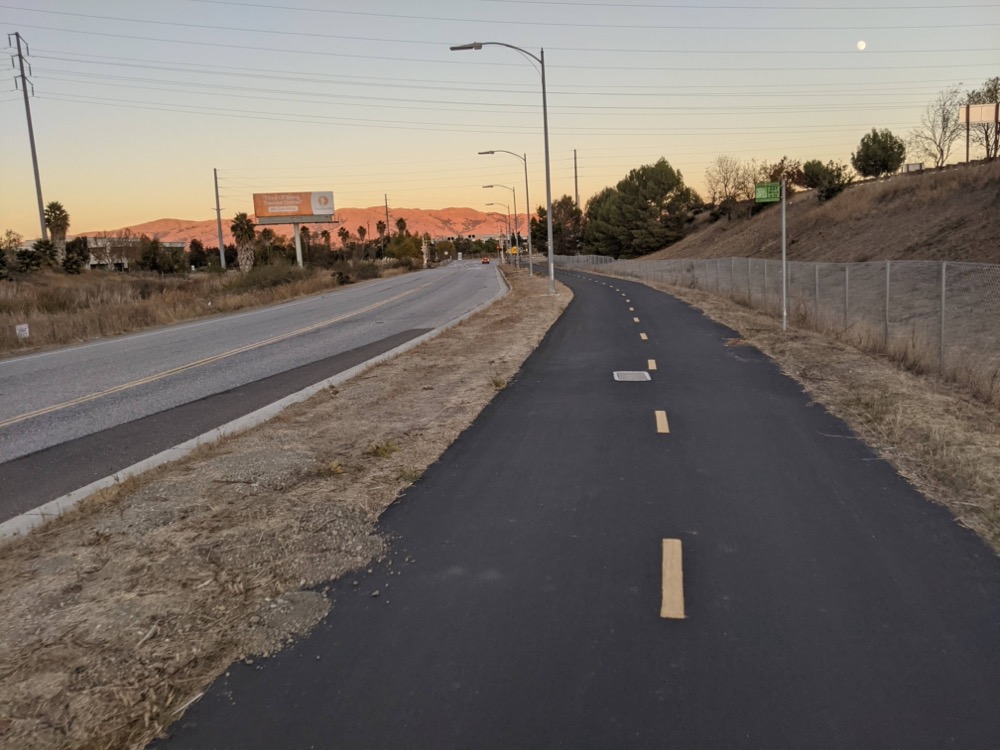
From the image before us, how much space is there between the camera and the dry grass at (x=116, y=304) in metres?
22.8

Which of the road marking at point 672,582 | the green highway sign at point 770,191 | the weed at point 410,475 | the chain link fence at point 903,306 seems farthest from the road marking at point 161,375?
the chain link fence at point 903,306

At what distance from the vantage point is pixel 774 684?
12.1 feet

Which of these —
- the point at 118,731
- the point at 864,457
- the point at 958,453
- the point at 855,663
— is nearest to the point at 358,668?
the point at 118,731

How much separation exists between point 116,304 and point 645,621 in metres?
30.6

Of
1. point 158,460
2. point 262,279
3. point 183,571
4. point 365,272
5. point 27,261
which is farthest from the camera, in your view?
point 365,272

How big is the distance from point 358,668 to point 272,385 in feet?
32.1

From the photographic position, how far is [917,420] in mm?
9023

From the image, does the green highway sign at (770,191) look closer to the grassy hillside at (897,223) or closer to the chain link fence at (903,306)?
the chain link fence at (903,306)

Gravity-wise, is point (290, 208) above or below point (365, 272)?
above

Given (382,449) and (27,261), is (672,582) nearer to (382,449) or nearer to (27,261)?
(382,449)

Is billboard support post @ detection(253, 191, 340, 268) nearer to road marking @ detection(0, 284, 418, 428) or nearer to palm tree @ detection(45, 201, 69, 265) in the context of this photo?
palm tree @ detection(45, 201, 69, 265)

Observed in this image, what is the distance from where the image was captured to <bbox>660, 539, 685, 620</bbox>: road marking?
4.47m

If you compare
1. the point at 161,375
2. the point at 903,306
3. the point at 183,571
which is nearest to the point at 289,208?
the point at 903,306

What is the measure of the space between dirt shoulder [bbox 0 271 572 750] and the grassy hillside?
1265 inches
